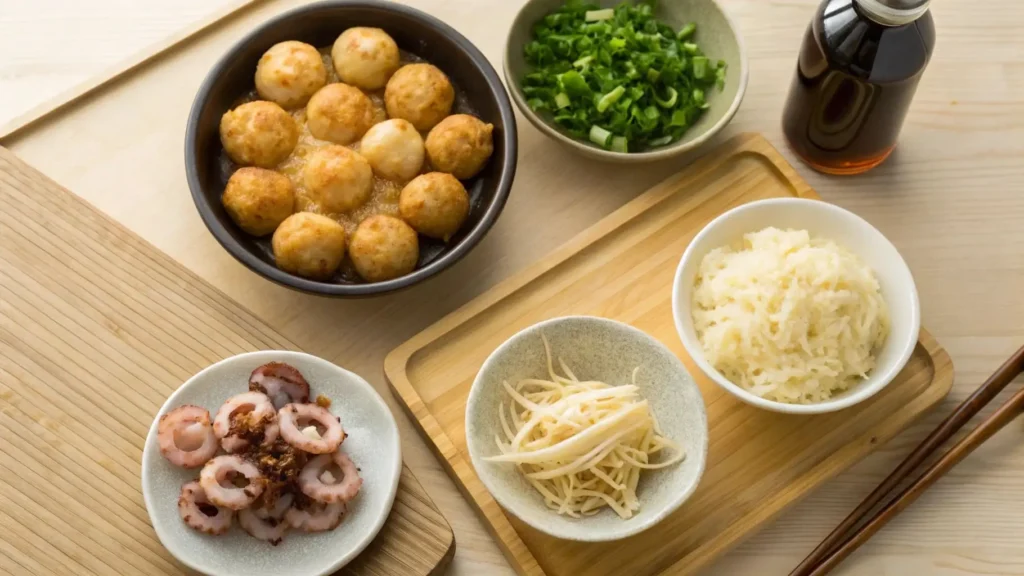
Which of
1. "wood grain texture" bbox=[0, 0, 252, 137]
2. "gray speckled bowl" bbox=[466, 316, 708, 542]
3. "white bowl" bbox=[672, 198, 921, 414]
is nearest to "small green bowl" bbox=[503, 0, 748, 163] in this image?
"white bowl" bbox=[672, 198, 921, 414]

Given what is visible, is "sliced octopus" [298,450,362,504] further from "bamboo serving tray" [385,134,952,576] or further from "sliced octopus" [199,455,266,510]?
"bamboo serving tray" [385,134,952,576]

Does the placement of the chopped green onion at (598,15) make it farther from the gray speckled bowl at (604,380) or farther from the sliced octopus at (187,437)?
the sliced octopus at (187,437)

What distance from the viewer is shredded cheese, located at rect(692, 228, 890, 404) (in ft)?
5.92

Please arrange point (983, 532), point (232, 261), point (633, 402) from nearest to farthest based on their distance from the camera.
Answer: point (633, 402) < point (983, 532) < point (232, 261)

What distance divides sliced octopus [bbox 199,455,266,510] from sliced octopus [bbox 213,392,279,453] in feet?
0.10

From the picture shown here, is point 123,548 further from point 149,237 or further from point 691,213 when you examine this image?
point 691,213

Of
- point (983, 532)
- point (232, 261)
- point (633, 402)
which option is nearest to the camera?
point (633, 402)

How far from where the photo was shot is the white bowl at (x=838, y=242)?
1785 mm

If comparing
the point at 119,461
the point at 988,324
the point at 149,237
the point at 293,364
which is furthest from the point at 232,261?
the point at 988,324

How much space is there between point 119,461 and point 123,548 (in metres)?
0.16

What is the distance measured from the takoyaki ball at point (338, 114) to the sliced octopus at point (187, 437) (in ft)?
2.05

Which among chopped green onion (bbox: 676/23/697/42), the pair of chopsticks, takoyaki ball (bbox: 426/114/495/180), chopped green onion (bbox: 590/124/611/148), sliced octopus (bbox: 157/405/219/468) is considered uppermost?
chopped green onion (bbox: 676/23/697/42)

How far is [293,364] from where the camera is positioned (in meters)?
1.86

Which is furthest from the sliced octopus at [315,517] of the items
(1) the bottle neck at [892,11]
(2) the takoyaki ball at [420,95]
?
(1) the bottle neck at [892,11]
